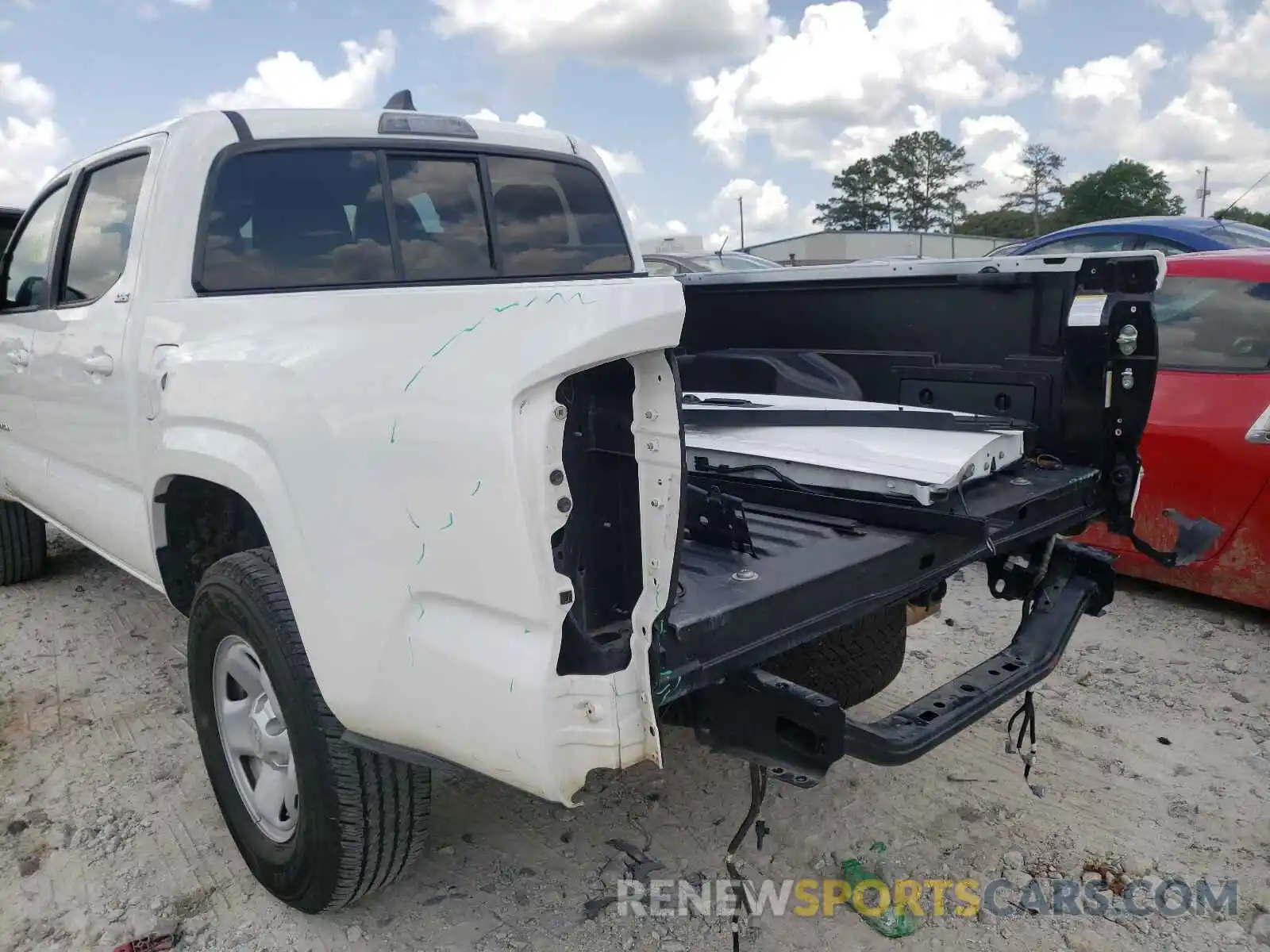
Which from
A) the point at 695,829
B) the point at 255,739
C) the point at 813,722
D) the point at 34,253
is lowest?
the point at 695,829

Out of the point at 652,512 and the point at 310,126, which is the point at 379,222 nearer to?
the point at 310,126

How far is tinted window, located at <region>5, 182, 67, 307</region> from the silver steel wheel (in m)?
2.13

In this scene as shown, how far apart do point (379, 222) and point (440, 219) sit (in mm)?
234

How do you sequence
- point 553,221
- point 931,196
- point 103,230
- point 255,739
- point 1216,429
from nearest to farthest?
point 255,739
point 103,230
point 553,221
point 1216,429
point 931,196

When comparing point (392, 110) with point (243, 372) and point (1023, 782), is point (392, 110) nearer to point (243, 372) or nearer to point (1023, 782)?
point (243, 372)

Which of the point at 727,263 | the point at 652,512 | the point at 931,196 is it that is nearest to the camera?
the point at 652,512

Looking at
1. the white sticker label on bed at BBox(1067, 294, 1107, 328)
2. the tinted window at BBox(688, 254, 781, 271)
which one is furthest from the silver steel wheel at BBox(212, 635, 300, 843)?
the tinted window at BBox(688, 254, 781, 271)

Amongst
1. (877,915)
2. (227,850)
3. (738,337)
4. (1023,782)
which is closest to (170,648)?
(227,850)

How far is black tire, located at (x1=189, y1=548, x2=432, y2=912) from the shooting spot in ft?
7.07

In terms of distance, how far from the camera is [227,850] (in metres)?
2.79

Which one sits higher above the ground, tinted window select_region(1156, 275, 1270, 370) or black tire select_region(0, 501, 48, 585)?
tinted window select_region(1156, 275, 1270, 370)

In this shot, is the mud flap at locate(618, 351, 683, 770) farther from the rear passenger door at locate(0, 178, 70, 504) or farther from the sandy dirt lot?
the rear passenger door at locate(0, 178, 70, 504)

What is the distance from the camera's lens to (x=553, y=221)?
3.59m

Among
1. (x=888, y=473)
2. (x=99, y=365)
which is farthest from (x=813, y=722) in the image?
(x=99, y=365)
